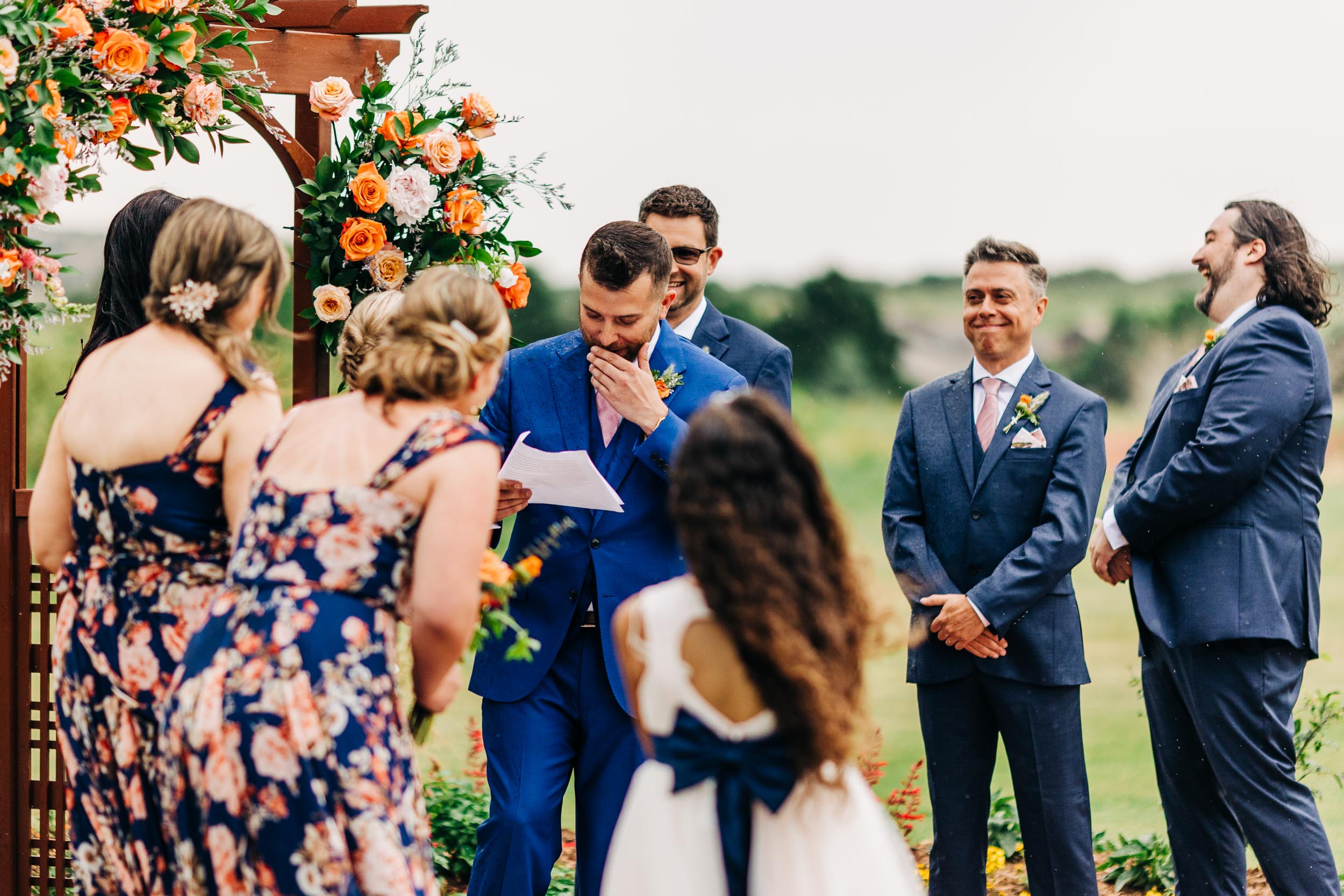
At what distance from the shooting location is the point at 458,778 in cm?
575

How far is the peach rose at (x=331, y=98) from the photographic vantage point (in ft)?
12.6

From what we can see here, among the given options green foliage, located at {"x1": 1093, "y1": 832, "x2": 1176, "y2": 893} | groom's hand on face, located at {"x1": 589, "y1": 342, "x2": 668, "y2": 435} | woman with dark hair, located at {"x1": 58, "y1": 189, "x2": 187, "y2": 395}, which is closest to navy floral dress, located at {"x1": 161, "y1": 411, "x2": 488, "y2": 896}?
woman with dark hair, located at {"x1": 58, "y1": 189, "x2": 187, "y2": 395}

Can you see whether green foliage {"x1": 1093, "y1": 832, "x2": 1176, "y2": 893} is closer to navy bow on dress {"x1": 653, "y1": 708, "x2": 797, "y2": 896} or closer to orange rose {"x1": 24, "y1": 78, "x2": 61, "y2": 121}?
navy bow on dress {"x1": 653, "y1": 708, "x2": 797, "y2": 896}

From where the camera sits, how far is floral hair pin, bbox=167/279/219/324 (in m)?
2.50

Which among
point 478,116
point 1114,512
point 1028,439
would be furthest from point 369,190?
point 1114,512

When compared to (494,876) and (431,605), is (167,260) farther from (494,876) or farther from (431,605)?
(494,876)

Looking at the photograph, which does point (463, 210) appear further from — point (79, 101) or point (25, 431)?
point (25, 431)

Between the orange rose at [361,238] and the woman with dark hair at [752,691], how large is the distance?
79.9 inches

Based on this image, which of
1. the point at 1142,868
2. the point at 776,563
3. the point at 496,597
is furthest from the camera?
the point at 1142,868

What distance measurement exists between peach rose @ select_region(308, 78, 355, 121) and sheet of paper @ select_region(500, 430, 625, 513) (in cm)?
126

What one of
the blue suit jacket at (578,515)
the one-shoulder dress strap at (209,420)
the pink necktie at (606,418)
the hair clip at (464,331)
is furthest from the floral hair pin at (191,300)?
the pink necktie at (606,418)

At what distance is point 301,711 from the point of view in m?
2.19

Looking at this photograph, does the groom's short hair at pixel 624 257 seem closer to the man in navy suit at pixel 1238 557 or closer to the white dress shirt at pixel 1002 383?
the white dress shirt at pixel 1002 383

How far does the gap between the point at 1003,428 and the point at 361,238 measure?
6.96 feet
